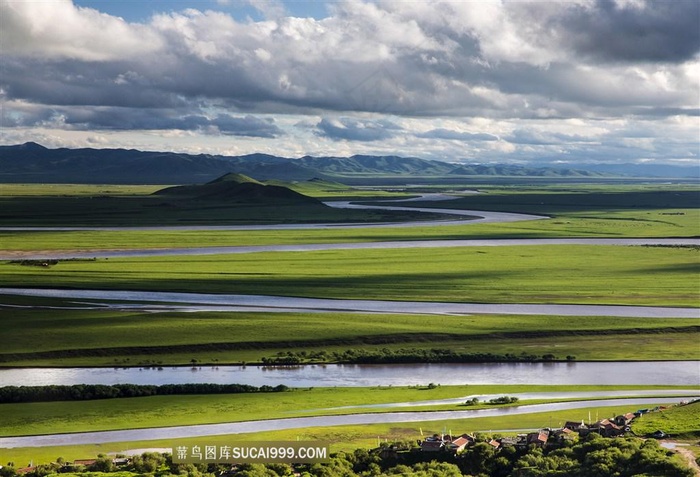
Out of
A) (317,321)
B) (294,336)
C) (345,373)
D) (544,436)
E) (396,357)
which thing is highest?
(544,436)

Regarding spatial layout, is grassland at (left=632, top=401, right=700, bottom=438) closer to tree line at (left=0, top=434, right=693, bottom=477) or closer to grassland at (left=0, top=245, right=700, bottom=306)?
tree line at (left=0, top=434, right=693, bottom=477)

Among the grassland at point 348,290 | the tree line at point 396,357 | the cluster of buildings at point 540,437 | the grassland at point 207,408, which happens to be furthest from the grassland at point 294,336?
the cluster of buildings at point 540,437

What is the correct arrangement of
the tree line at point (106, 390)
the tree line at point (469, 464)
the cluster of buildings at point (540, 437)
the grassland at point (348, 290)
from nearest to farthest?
the tree line at point (469, 464), the cluster of buildings at point (540, 437), the tree line at point (106, 390), the grassland at point (348, 290)

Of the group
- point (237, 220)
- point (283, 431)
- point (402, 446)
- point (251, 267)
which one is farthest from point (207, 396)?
point (237, 220)

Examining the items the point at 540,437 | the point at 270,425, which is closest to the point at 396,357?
the point at 270,425

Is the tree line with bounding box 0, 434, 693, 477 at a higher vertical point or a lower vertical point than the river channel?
higher

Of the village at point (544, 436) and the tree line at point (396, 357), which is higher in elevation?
the village at point (544, 436)

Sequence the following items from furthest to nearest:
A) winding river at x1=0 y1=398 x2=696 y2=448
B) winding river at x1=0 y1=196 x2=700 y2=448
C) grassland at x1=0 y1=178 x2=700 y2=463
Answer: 1. grassland at x1=0 y1=178 x2=700 y2=463
2. winding river at x1=0 y1=196 x2=700 y2=448
3. winding river at x1=0 y1=398 x2=696 y2=448

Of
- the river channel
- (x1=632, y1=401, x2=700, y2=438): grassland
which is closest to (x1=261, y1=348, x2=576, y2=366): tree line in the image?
the river channel

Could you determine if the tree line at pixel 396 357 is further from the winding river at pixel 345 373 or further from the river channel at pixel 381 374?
the winding river at pixel 345 373

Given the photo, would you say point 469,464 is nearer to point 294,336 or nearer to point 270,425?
point 270,425
